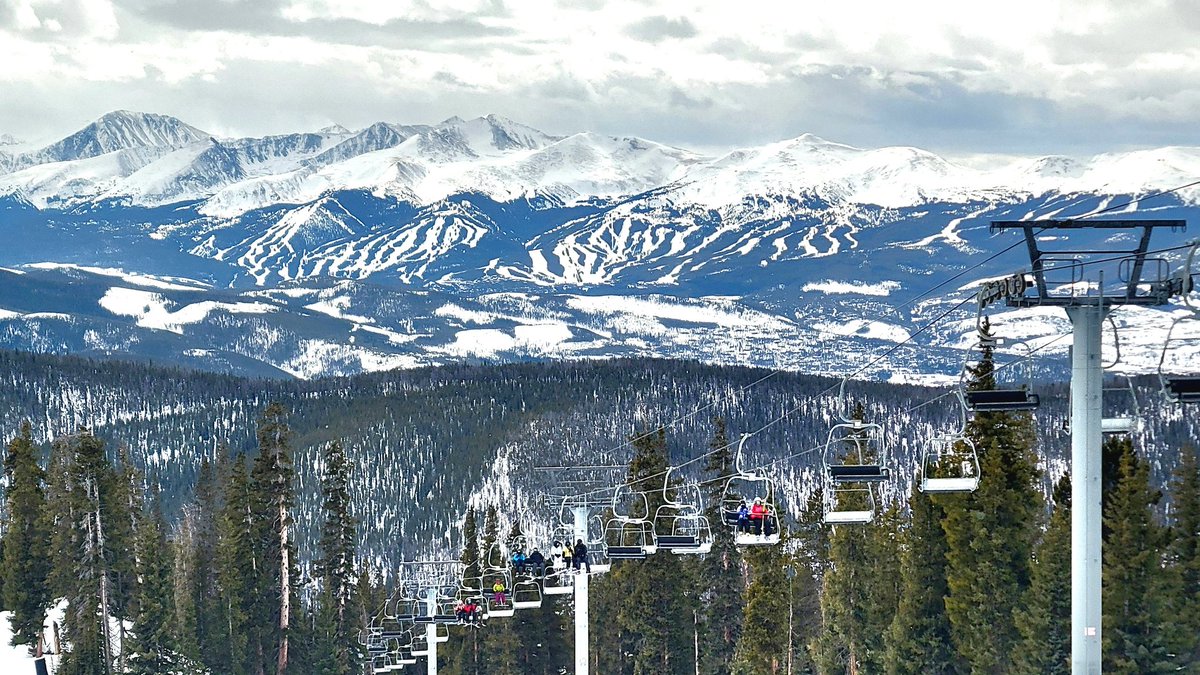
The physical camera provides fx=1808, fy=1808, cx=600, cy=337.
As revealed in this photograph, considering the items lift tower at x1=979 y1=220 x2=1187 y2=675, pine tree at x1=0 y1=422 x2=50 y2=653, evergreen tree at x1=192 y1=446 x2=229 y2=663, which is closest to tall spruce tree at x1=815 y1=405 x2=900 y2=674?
evergreen tree at x1=192 y1=446 x2=229 y2=663

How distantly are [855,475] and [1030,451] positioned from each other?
97.9 feet

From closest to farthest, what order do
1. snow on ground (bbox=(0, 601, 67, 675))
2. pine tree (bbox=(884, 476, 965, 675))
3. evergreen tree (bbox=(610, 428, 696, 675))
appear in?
pine tree (bbox=(884, 476, 965, 675)) → evergreen tree (bbox=(610, 428, 696, 675)) → snow on ground (bbox=(0, 601, 67, 675))

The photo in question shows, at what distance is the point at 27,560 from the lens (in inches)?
3558

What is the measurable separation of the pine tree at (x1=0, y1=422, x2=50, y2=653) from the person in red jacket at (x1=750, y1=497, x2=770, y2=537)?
5750 cm

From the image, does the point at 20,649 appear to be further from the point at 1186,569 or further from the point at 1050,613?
the point at 1186,569

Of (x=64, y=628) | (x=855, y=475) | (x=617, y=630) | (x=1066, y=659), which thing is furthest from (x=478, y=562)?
(x=855, y=475)

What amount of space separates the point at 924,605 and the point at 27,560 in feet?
159

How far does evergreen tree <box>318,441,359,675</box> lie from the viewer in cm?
9538

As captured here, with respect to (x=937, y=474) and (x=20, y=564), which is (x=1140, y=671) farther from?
(x=20, y=564)

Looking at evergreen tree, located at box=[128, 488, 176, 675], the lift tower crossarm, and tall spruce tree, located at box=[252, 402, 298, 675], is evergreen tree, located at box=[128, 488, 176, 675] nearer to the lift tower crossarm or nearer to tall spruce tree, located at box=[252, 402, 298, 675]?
tall spruce tree, located at box=[252, 402, 298, 675]

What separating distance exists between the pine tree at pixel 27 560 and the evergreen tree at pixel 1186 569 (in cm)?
5630

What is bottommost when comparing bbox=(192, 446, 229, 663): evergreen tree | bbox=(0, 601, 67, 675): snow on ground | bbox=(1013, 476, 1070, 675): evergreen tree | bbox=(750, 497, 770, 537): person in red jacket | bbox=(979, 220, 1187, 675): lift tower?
bbox=(0, 601, 67, 675): snow on ground

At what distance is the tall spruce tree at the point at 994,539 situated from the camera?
58.2 meters

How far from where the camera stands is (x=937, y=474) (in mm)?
62062
